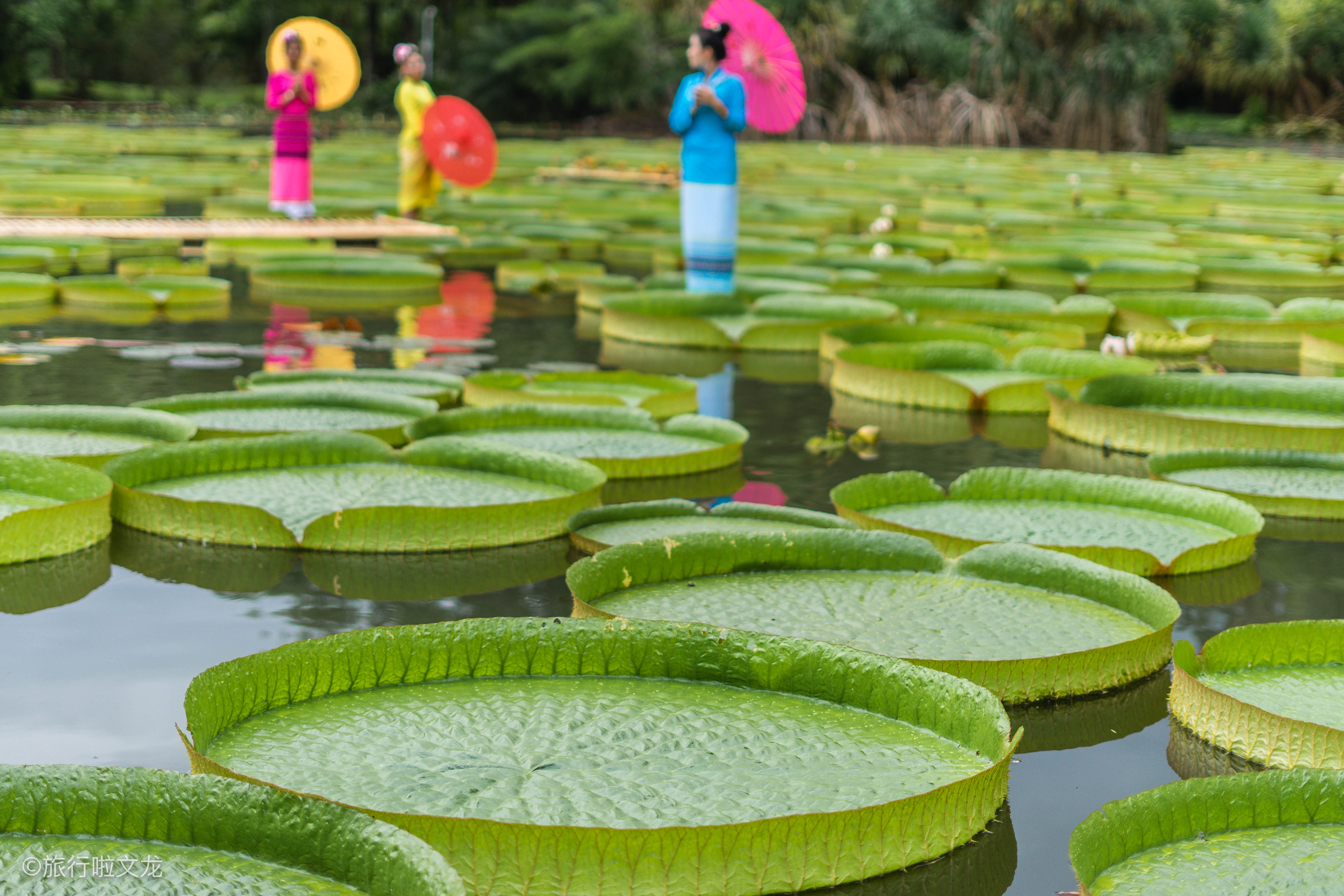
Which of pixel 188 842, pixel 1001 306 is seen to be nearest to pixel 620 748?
pixel 188 842

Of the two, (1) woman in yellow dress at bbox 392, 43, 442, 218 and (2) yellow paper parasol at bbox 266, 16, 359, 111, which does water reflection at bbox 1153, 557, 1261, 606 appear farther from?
(2) yellow paper parasol at bbox 266, 16, 359, 111

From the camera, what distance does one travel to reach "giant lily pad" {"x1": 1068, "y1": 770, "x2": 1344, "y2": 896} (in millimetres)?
1973

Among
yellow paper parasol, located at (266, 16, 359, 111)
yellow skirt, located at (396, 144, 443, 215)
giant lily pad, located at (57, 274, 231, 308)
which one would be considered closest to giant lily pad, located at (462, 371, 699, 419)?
giant lily pad, located at (57, 274, 231, 308)

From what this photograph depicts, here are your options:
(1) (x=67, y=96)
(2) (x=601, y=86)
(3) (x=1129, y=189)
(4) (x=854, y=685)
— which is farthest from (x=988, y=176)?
(1) (x=67, y=96)

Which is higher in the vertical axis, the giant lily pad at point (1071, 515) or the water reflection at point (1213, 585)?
the giant lily pad at point (1071, 515)

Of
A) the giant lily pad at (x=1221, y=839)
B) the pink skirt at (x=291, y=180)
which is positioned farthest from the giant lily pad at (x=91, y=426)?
the pink skirt at (x=291, y=180)

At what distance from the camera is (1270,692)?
2.77 metres

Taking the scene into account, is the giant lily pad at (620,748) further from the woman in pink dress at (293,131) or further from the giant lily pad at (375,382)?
the woman in pink dress at (293,131)

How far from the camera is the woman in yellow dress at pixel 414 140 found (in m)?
11.4

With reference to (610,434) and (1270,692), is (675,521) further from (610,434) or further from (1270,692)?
(1270,692)

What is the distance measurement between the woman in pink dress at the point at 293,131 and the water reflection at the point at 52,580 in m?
7.84

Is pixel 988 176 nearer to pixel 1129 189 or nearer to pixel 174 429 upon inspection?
pixel 1129 189

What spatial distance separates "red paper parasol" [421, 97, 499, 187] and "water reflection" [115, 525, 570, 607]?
8.16 meters

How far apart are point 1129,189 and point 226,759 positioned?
17521mm
